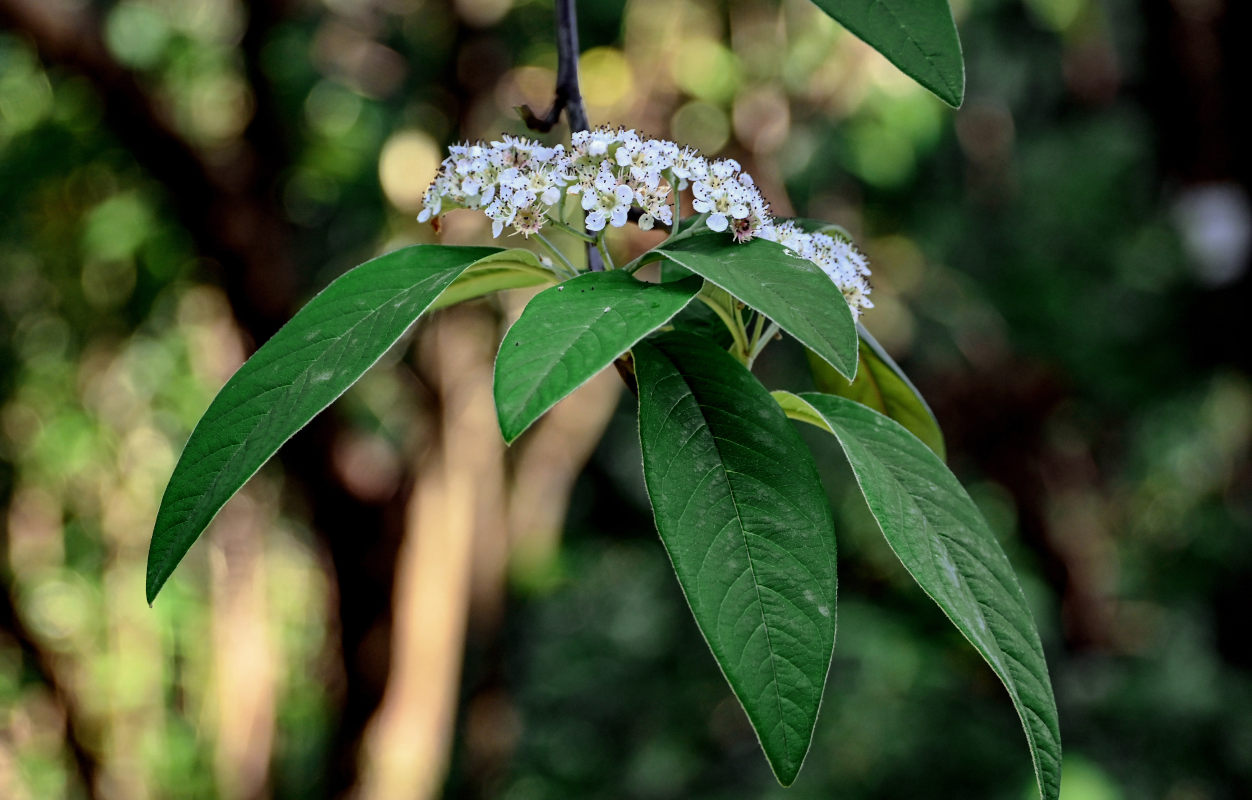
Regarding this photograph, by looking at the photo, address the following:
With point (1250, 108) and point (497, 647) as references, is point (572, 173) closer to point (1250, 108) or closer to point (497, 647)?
point (497, 647)

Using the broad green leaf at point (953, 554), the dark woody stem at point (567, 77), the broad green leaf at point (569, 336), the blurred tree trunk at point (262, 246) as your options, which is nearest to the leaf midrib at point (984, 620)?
the broad green leaf at point (953, 554)

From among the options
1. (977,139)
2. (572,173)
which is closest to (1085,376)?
(977,139)

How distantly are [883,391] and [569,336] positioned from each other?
1.06 feet

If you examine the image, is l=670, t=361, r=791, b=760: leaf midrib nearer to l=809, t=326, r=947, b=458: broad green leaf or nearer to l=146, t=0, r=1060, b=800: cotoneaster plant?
l=146, t=0, r=1060, b=800: cotoneaster plant

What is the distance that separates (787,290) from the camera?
0.41m

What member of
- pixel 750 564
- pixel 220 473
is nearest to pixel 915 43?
pixel 750 564

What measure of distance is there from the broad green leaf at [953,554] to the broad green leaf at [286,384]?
20cm

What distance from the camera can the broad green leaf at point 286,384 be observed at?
1.37ft

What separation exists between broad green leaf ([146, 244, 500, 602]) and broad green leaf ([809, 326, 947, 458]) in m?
0.27

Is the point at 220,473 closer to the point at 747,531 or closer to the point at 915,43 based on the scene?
the point at 747,531

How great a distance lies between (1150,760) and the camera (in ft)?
9.72

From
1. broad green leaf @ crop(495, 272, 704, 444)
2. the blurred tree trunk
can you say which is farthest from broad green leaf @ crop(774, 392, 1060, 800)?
the blurred tree trunk

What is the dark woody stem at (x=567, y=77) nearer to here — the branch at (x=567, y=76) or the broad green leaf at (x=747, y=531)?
the branch at (x=567, y=76)

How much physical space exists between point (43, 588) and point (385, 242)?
1576 mm
